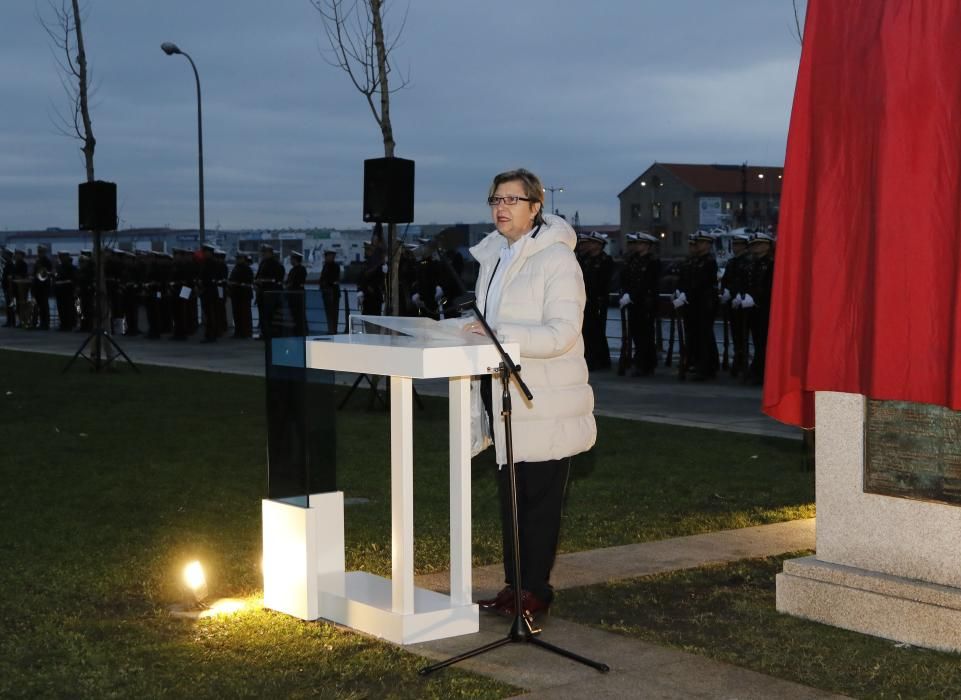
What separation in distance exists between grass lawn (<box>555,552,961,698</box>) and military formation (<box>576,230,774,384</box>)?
1049 cm

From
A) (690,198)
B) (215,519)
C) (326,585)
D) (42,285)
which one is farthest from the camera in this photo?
(690,198)

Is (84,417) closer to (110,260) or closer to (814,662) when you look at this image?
(814,662)

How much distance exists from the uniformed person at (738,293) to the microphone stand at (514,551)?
12557 mm

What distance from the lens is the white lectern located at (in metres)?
5.45

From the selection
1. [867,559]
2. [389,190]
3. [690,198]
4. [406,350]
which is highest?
[690,198]

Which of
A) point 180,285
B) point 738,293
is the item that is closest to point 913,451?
point 738,293

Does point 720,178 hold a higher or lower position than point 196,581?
higher

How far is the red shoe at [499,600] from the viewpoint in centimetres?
605

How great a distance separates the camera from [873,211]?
5.68m

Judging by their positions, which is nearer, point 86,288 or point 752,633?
point 752,633

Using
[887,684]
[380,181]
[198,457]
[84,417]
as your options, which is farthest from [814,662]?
[84,417]

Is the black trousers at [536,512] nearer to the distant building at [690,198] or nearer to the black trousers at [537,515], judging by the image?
the black trousers at [537,515]

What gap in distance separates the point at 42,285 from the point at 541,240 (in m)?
29.7

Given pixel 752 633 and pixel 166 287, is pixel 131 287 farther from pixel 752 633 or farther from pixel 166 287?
pixel 752 633
